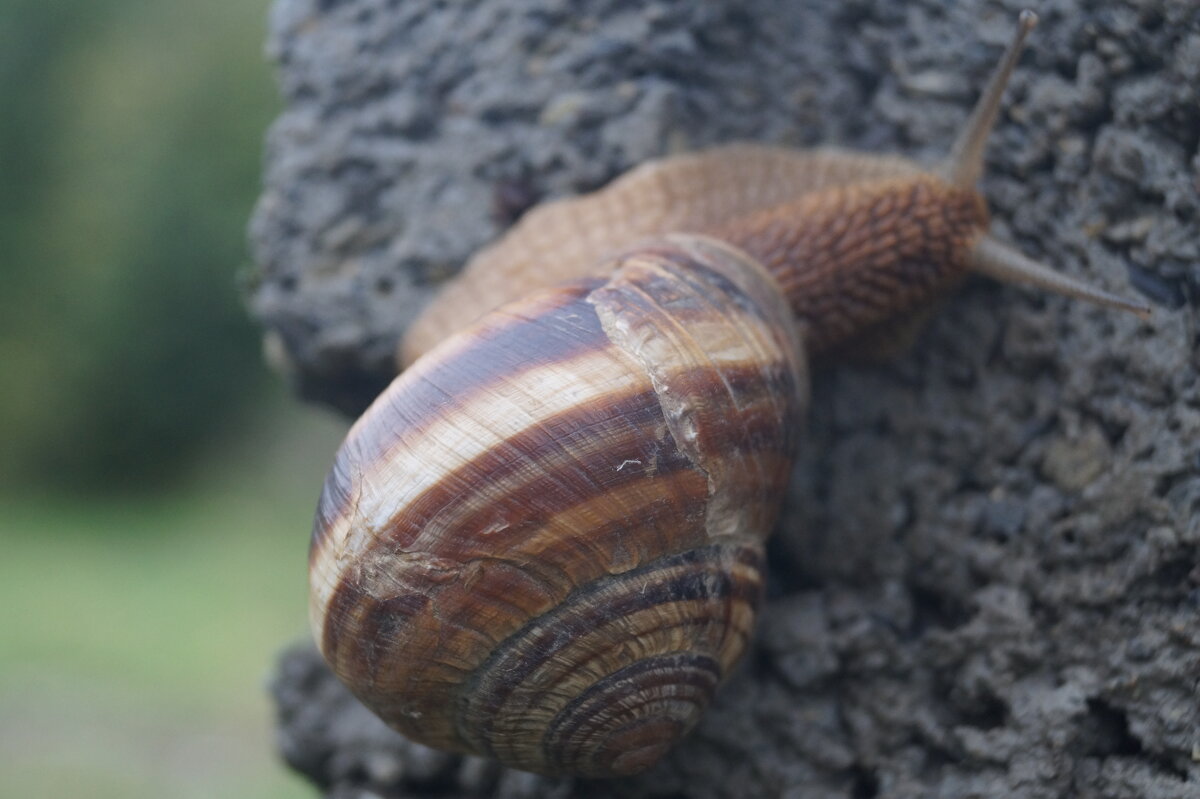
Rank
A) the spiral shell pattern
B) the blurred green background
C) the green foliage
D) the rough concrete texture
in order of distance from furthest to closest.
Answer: the green foliage < the blurred green background < the rough concrete texture < the spiral shell pattern

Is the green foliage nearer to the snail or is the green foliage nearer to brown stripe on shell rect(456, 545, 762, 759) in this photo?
the snail

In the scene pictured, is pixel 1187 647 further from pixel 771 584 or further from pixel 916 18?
pixel 916 18

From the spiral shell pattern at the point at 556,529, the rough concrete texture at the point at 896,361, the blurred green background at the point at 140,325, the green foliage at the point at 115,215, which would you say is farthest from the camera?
the green foliage at the point at 115,215

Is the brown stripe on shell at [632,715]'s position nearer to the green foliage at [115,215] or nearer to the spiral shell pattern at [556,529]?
the spiral shell pattern at [556,529]

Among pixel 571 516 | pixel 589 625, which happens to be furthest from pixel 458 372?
pixel 589 625

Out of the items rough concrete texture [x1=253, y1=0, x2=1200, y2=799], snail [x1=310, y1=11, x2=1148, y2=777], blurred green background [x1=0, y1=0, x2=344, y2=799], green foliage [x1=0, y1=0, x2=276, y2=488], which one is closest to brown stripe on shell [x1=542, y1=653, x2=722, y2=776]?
snail [x1=310, y1=11, x2=1148, y2=777]

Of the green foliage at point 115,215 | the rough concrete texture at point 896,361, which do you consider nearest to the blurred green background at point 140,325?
the green foliage at point 115,215

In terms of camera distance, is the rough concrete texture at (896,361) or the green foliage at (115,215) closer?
the rough concrete texture at (896,361)

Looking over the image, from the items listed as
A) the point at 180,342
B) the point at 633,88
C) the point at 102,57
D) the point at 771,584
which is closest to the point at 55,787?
the point at 180,342
